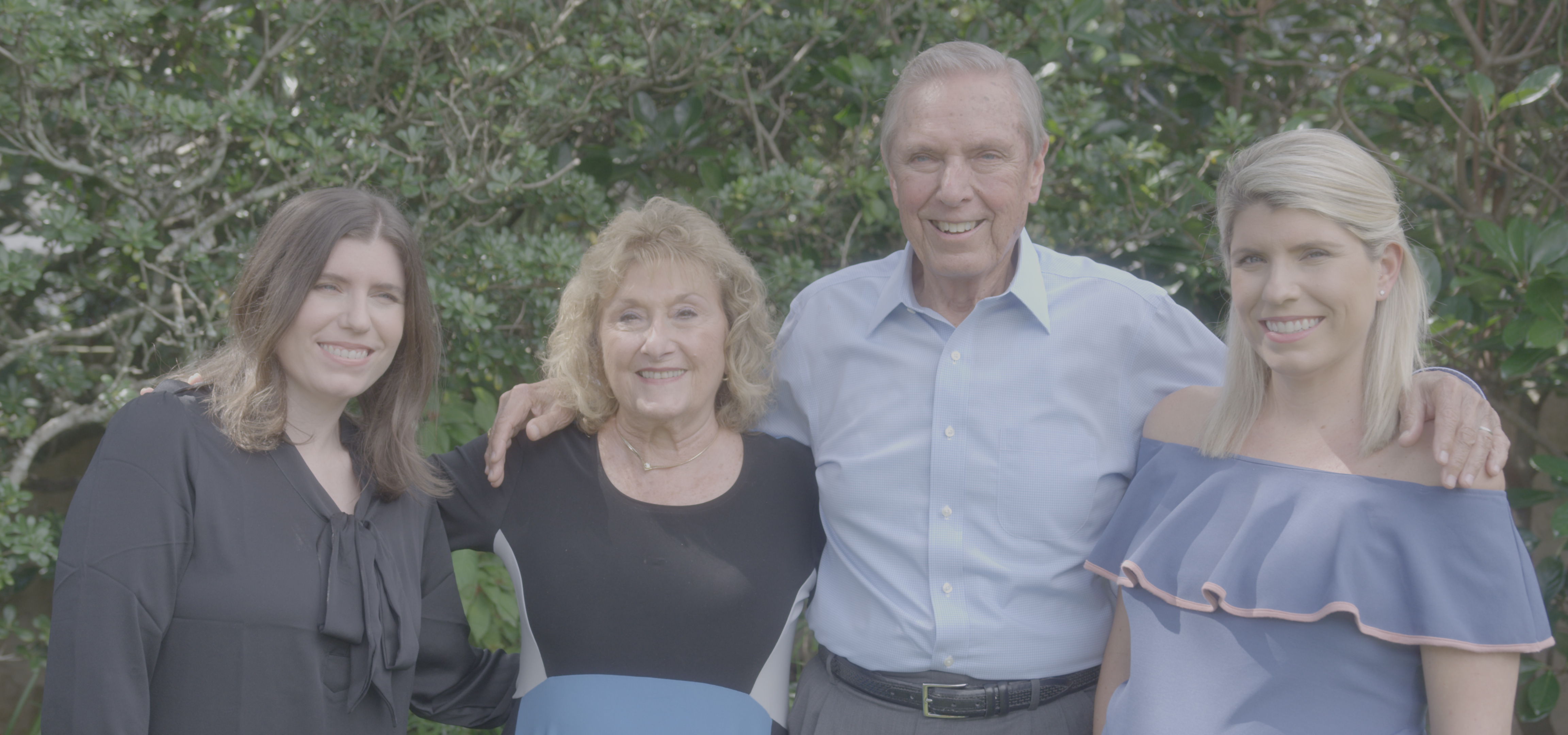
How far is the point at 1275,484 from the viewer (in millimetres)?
1832

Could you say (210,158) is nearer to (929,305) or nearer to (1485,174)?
(929,305)

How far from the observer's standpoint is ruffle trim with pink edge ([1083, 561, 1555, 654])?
1.60m

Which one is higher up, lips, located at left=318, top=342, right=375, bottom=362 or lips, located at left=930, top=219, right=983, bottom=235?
lips, located at left=930, top=219, right=983, bottom=235

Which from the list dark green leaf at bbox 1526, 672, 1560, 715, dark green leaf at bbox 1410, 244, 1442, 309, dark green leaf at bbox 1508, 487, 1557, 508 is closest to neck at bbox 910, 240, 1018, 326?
dark green leaf at bbox 1410, 244, 1442, 309

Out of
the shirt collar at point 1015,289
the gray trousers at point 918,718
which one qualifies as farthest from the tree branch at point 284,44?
the gray trousers at point 918,718

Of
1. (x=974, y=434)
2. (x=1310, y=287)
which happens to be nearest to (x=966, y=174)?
(x=974, y=434)

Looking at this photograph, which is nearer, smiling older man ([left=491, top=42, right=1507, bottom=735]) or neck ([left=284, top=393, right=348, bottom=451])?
neck ([left=284, top=393, right=348, bottom=451])

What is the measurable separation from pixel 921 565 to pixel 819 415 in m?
0.43

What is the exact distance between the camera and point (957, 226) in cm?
231

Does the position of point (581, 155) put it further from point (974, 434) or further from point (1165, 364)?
point (1165, 364)

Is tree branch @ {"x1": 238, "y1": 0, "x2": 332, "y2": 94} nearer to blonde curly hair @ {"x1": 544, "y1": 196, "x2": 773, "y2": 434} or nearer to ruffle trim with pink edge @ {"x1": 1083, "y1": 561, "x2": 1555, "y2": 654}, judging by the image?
blonde curly hair @ {"x1": 544, "y1": 196, "x2": 773, "y2": 434}

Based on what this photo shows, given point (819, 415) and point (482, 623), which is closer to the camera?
point (819, 415)

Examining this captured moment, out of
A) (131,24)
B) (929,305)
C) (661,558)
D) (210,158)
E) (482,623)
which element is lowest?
(482,623)

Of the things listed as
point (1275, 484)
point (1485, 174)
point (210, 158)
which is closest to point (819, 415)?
point (1275, 484)
